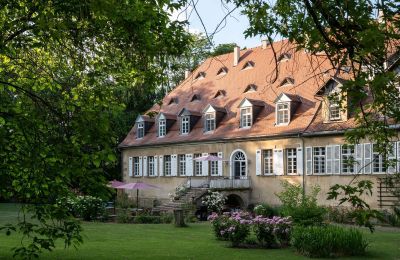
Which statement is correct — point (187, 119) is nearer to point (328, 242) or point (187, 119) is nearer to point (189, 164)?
point (189, 164)

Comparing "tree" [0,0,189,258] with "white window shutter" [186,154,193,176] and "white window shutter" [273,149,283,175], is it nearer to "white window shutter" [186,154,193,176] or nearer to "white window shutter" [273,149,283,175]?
"white window shutter" [273,149,283,175]

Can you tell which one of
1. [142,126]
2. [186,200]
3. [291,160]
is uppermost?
[142,126]

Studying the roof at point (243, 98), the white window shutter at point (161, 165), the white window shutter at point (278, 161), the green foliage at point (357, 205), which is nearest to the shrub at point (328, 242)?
the green foliage at point (357, 205)

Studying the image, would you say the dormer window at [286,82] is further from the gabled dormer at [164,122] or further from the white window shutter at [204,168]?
the gabled dormer at [164,122]

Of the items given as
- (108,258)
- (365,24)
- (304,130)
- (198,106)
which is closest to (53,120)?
(365,24)

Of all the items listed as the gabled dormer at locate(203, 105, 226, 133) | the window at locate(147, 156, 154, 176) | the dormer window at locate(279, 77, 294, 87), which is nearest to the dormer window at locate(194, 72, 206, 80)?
the gabled dormer at locate(203, 105, 226, 133)

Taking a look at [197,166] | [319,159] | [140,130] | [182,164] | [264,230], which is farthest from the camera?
[140,130]

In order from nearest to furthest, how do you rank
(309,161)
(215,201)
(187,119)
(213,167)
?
1. (309,161)
2. (215,201)
3. (213,167)
4. (187,119)

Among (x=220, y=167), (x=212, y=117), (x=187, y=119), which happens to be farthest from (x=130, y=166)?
(x=220, y=167)

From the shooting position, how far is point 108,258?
13.4 m

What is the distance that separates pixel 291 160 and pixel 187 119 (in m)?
8.82

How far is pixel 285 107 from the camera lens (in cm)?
2989

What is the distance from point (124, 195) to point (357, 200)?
33.7 m

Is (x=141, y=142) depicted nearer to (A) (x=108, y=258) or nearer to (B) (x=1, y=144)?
(A) (x=108, y=258)
